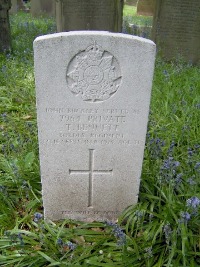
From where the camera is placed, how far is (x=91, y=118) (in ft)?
7.15

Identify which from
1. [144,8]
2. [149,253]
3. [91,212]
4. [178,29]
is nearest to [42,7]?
[144,8]

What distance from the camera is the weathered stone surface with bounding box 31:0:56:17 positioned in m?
14.8

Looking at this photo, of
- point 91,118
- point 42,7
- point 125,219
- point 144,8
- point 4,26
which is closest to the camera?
point 91,118

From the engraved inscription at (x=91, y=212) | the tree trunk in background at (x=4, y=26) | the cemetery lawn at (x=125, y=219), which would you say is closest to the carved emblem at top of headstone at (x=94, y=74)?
the cemetery lawn at (x=125, y=219)

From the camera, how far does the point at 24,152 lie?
3.21 meters

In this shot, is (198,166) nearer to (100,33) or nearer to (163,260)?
(163,260)

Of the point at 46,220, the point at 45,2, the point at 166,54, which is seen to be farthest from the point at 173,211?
the point at 45,2

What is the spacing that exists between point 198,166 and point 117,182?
27.2 inches

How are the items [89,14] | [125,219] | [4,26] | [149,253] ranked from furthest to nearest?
[89,14] → [4,26] → [125,219] → [149,253]

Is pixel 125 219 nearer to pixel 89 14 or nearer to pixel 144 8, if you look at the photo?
pixel 89 14

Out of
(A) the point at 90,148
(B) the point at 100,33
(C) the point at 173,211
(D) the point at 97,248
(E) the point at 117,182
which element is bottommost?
(D) the point at 97,248

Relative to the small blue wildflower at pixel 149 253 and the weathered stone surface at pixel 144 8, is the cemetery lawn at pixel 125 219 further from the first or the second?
the weathered stone surface at pixel 144 8

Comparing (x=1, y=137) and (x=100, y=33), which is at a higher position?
(x=100, y=33)

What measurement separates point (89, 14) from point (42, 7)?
31.2 ft
